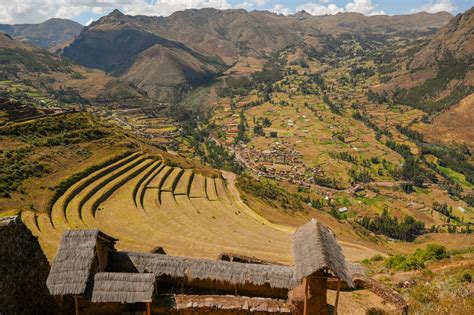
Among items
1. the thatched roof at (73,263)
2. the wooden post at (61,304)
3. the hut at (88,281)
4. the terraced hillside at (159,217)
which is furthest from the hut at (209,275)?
the terraced hillside at (159,217)

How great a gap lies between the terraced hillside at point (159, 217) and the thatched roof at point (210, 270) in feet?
39.6

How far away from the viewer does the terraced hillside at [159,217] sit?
1359 inches

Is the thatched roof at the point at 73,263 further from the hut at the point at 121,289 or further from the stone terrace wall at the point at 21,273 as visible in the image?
the hut at the point at 121,289

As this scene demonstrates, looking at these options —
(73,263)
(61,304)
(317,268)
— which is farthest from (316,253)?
(61,304)

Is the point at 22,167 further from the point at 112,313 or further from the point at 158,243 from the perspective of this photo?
the point at 112,313

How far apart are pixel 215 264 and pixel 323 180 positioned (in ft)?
389

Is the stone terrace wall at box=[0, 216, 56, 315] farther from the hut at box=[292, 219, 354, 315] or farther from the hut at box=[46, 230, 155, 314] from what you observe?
the hut at box=[292, 219, 354, 315]

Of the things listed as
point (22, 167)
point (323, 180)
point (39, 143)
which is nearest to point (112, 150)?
point (39, 143)

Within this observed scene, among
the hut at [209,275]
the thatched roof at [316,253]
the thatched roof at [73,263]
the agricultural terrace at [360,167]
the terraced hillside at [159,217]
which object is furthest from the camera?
the agricultural terrace at [360,167]

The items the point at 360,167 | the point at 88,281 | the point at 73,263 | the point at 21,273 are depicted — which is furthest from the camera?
the point at 360,167

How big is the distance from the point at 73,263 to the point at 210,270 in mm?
6882

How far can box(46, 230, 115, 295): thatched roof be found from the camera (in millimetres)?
15461

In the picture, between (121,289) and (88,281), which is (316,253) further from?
(88,281)

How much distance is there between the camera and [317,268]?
1492 cm
